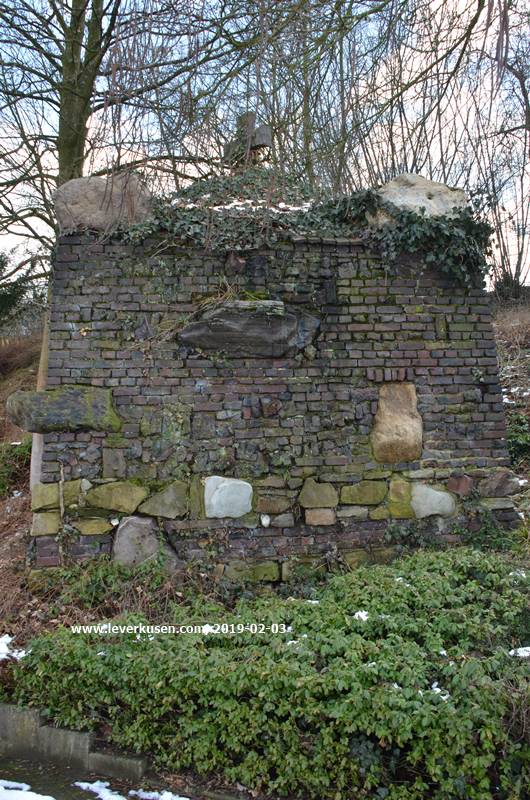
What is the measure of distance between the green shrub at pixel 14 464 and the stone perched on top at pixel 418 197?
5.25 metres

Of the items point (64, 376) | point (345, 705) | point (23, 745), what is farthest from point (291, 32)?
point (23, 745)

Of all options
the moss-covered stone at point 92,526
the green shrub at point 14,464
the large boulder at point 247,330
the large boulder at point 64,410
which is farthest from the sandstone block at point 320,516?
the green shrub at point 14,464

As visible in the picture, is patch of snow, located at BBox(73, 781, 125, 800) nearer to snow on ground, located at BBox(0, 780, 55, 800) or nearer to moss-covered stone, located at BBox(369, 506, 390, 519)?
snow on ground, located at BBox(0, 780, 55, 800)

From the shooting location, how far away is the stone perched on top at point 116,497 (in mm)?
4812

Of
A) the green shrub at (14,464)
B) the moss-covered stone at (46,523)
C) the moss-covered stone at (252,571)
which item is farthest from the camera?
the green shrub at (14,464)

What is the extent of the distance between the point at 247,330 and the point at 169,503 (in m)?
1.59

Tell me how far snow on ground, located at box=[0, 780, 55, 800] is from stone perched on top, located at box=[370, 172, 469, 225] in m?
4.89

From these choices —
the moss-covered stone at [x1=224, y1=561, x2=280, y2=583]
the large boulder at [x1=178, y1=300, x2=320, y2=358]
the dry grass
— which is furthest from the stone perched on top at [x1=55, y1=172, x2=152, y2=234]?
the dry grass

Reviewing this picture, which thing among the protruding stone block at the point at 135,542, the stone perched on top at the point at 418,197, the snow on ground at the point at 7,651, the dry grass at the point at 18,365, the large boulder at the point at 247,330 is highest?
the stone perched on top at the point at 418,197

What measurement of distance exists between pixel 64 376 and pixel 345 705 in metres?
3.35

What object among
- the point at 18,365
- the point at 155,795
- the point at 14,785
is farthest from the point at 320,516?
the point at 18,365

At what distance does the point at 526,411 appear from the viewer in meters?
7.95

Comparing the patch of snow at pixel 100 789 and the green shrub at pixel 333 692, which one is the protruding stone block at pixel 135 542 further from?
the patch of snow at pixel 100 789

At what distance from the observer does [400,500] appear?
5148mm
